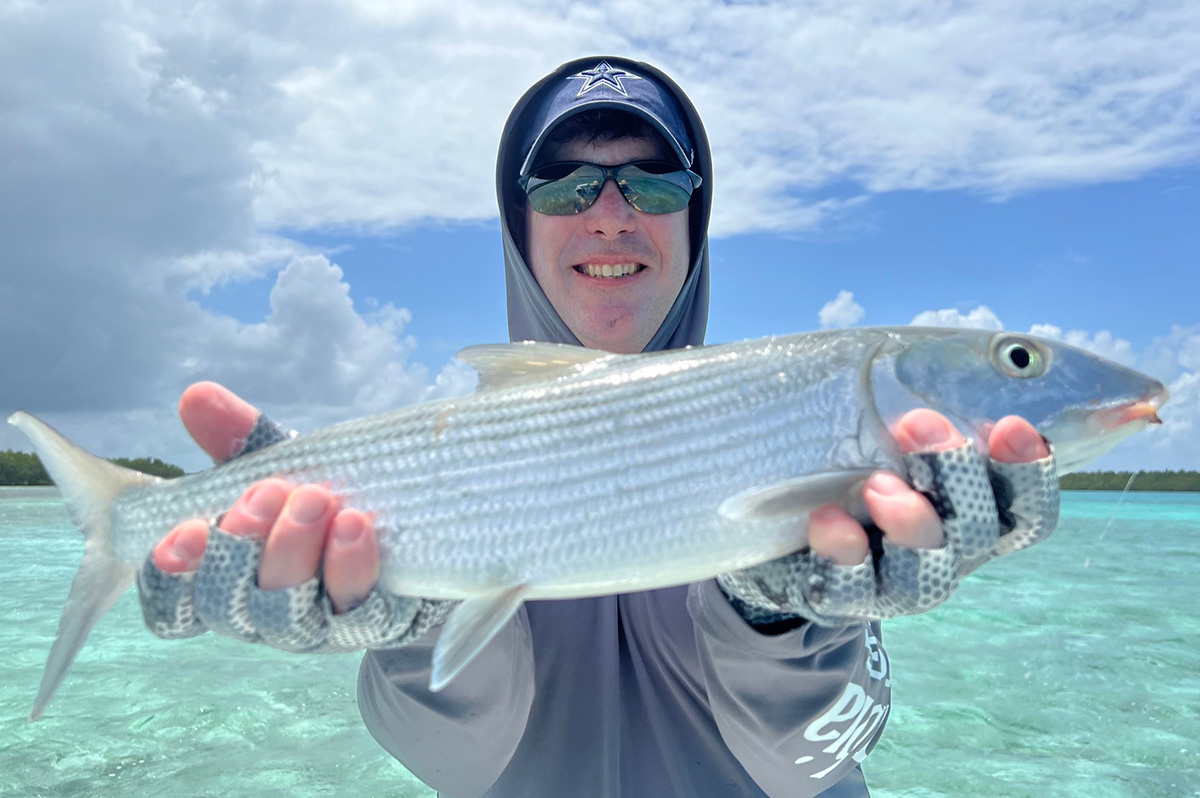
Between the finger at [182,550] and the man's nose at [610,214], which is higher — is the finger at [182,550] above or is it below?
below

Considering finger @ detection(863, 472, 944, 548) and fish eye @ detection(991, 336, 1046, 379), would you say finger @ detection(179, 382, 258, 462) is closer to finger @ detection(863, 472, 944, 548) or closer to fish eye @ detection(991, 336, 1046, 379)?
finger @ detection(863, 472, 944, 548)

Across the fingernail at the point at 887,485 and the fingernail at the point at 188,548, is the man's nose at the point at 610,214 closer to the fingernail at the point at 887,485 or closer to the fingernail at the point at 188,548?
the fingernail at the point at 887,485

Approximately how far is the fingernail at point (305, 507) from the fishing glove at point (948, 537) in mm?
1361

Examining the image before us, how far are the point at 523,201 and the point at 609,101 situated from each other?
2.72 ft

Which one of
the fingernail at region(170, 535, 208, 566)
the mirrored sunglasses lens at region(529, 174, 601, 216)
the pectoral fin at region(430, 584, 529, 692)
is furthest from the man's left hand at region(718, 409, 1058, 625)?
the mirrored sunglasses lens at region(529, 174, 601, 216)

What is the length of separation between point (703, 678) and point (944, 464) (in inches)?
46.9

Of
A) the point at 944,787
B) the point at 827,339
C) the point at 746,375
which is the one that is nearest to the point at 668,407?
the point at 746,375

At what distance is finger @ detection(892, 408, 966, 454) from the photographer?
77.9 inches

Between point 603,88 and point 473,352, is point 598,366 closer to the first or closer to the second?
point 473,352

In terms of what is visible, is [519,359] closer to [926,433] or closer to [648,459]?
[648,459]

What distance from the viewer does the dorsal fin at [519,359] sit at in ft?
8.12

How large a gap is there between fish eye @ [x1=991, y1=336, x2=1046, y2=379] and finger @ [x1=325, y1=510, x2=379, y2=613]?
6.10 ft

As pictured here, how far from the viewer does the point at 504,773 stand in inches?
109

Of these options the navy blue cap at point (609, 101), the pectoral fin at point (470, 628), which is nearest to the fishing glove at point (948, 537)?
the pectoral fin at point (470, 628)
